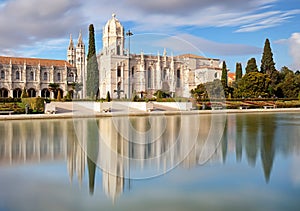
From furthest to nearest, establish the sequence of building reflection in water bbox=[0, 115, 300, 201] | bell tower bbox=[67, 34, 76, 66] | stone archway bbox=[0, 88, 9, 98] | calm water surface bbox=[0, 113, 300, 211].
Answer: bell tower bbox=[67, 34, 76, 66], stone archway bbox=[0, 88, 9, 98], building reflection in water bbox=[0, 115, 300, 201], calm water surface bbox=[0, 113, 300, 211]

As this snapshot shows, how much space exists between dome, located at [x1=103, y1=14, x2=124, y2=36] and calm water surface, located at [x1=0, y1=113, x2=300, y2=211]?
36.3 meters

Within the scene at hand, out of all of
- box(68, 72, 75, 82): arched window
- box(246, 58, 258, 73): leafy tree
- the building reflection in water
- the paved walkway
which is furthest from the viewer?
box(68, 72, 75, 82): arched window

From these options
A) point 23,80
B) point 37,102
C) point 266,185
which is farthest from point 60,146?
point 23,80

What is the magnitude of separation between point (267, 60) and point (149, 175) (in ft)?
124

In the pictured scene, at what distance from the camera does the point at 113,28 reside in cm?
4425

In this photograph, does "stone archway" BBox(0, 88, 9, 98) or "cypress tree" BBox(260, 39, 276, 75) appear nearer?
"cypress tree" BBox(260, 39, 276, 75)

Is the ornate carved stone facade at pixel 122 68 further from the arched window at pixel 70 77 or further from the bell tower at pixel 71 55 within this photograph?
the bell tower at pixel 71 55

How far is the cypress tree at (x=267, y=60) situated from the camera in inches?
1587

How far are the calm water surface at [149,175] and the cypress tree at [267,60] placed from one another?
Answer: 33.4 m

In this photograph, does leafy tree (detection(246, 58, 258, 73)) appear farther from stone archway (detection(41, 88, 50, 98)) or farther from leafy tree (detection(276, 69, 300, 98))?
stone archway (detection(41, 88, 50, 98))

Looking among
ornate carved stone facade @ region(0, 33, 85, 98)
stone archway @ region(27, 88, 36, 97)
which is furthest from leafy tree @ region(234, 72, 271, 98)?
stone archway @ region(27, 88, 36, 97)

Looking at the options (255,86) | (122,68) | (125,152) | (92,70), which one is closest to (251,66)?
(255,86)

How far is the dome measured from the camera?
44.2 meters

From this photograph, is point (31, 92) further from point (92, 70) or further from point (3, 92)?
point (92, 70)
